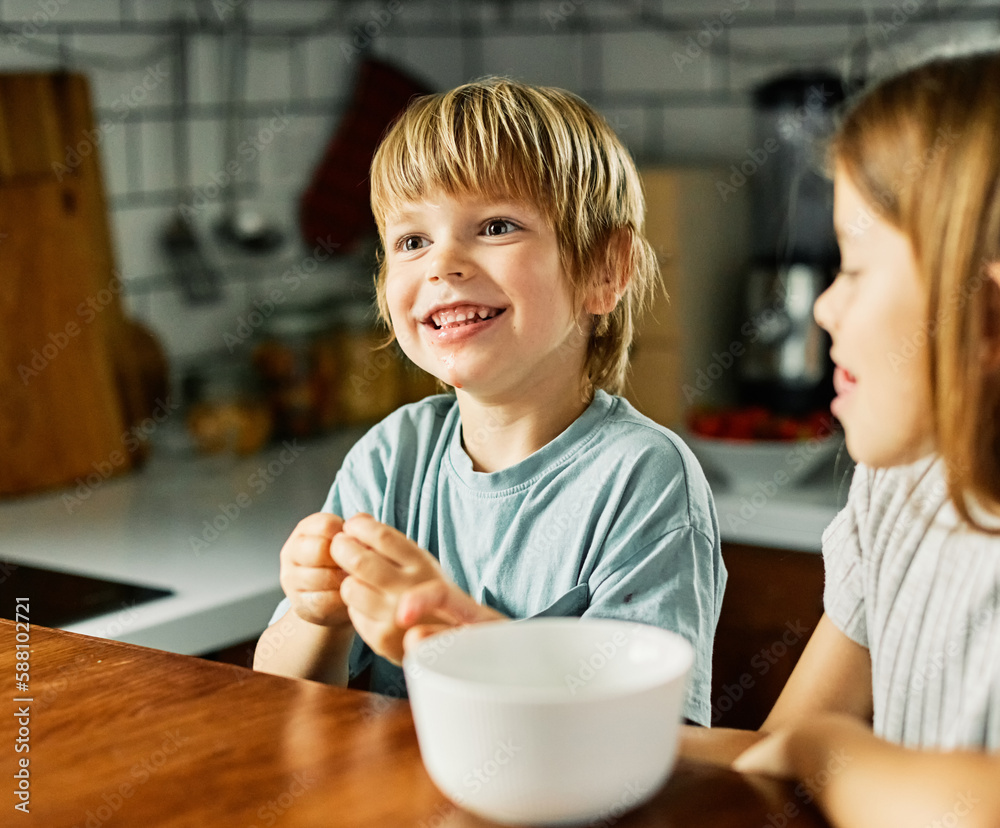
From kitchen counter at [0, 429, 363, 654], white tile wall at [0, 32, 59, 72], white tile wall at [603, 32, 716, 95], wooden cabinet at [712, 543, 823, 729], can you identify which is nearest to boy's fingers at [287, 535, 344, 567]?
kitchen counter at [0, 429, 363, 654]

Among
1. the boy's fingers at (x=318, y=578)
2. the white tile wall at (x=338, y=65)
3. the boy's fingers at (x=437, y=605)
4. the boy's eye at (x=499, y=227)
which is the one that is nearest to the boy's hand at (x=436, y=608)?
the boy's fingers at (x=437, y=605)

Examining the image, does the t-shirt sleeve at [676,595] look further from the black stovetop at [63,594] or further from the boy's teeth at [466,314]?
the black stovetop at [63,594]

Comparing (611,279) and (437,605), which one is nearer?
(437,605)

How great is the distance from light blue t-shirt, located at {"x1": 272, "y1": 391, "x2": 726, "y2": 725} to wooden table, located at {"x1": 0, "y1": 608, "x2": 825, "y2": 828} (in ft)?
0.90

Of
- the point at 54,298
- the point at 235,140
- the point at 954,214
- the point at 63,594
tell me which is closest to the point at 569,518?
the point at 954,214

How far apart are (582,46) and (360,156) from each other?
0.56 meters

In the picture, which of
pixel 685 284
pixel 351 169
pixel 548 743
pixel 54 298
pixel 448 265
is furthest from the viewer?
pixel 351 169

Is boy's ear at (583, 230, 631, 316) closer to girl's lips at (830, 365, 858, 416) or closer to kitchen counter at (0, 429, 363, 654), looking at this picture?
girl's lips at (830, 365, 858, 416)

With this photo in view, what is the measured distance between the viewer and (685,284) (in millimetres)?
2242

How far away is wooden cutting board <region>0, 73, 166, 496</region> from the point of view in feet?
5.91

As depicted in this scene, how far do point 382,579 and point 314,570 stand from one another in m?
0.10

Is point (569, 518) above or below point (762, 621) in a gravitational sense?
above

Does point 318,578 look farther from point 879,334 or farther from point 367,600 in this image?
point 879,334

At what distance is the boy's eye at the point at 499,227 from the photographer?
95cm
